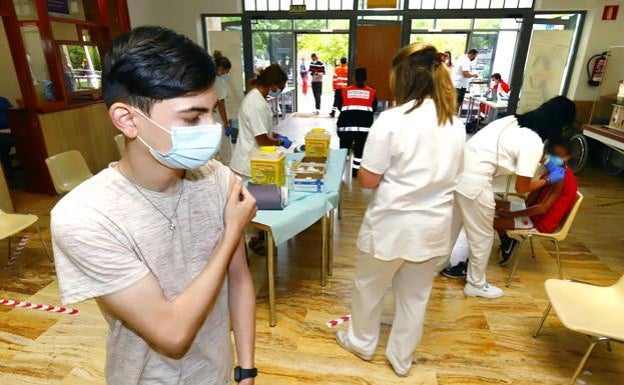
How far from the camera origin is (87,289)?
2.18ft

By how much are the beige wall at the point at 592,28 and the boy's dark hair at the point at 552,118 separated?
4013 millimetres

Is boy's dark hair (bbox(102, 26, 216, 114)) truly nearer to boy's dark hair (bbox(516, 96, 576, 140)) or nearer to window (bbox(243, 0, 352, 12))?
boy's dark hair (bbox(516, 96, 576, 140))

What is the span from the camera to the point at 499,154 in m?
2.17

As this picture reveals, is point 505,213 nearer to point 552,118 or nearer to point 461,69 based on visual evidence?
point 552,118

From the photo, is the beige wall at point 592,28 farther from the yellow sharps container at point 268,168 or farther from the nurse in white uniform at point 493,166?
the yellow sharps container at point 268,168

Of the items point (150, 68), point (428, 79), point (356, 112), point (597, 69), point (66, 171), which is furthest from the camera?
point (597, 69)

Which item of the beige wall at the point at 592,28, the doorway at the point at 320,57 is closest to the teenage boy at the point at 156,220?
the beige wall at the point at 592,28

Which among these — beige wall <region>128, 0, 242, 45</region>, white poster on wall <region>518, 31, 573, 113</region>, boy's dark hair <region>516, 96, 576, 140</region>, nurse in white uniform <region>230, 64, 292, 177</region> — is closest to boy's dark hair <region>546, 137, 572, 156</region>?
boy's dark hair <region>516, 96, 576, 140</region>

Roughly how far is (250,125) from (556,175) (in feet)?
6.93

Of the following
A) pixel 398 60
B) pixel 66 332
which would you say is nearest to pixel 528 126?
pixel 398 60

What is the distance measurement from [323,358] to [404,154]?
121cm

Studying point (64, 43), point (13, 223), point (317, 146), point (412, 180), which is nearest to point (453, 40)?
point (317, 146)

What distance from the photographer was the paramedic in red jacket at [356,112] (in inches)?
168

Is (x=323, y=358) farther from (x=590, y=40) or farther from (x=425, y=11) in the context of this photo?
(x=590, y=40)
